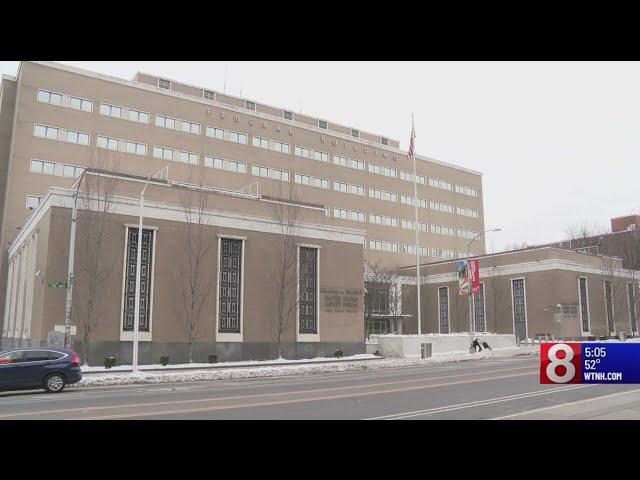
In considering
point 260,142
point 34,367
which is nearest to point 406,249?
point 260,142

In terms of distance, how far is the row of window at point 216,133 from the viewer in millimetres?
55438

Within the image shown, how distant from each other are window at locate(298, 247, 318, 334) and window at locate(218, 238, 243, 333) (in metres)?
4.87

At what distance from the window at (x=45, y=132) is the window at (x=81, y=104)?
125 inches

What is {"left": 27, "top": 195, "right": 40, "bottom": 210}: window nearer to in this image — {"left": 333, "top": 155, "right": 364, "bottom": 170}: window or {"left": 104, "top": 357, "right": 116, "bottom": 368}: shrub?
{"left": 104, "top": 357, "right": 116, "bottom": 368}: shrub

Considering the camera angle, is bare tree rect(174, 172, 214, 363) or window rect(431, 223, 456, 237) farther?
window rect(431, 223, 456, 237)

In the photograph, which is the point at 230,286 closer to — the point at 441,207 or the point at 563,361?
the point at 563,361

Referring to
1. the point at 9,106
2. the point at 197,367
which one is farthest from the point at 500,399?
the point at 9,106

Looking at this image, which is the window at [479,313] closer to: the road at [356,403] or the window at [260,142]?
the window at [260,142]

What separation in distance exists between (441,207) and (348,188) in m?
18.4

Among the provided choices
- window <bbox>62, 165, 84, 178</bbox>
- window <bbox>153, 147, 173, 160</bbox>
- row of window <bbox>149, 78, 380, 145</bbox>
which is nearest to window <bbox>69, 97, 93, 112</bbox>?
window <bbox>62, 165, 84, 178</bbox>

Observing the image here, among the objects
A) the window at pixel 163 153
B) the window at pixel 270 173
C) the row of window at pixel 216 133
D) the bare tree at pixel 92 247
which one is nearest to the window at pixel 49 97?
the row of window at pixel 216 133

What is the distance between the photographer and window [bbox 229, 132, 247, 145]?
67625 millimetres
